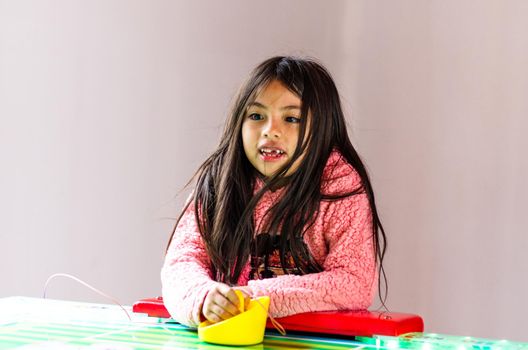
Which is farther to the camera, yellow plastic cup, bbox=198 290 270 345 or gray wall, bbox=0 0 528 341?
gray wall, bbox=0 0 528 341

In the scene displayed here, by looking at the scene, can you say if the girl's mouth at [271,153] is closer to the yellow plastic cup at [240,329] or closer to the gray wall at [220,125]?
the yellow plastic cup at [240,329]

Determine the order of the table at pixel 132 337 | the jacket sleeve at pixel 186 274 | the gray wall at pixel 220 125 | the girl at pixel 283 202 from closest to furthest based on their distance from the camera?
the table at pixel 132 337 → the jacket sleeve at pixel 186 274 → the girl at pixel 283 202 → the gray wall at pixel 220 125

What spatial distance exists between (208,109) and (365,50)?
503 mm

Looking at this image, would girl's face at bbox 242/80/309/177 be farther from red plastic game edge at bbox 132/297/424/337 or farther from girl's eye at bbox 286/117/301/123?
red plastic game edge at bbox 132/297/424/337

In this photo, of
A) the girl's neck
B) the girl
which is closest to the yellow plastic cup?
the girl

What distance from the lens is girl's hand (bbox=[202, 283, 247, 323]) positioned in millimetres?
1223

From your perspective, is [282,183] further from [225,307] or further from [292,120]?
[225,307]

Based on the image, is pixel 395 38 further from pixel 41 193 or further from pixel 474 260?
pixel 41 193

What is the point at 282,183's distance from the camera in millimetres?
1514

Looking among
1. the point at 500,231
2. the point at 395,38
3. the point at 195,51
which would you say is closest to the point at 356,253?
the point at 500,231

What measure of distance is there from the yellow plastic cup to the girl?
0.16m

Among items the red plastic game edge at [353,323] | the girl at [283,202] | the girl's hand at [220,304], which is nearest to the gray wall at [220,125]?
the girl at [283,202]

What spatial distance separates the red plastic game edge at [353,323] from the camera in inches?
48.3

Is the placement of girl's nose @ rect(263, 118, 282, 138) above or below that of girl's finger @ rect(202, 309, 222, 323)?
above
